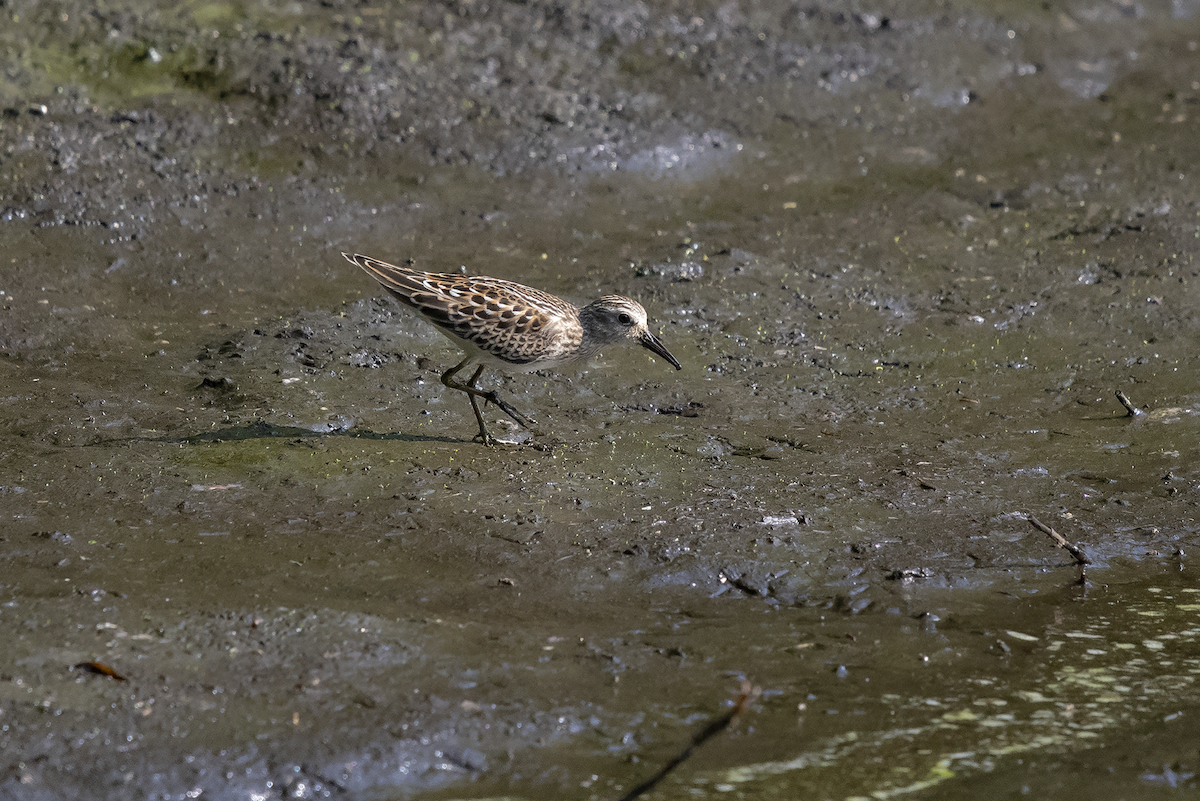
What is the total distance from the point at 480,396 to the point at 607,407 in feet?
2.49

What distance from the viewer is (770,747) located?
4.06 m

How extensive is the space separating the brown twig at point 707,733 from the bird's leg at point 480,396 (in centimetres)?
238

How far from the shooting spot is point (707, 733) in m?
4.07

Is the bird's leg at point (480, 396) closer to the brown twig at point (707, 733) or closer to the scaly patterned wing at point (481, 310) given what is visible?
the scaly patterned wing at point (481, 310)

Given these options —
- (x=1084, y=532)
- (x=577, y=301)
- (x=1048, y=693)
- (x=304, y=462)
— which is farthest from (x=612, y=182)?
(x=1048, y=693)

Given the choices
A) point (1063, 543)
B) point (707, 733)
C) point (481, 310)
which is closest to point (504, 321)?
point (481, 310)

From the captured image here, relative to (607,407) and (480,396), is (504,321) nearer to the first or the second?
(480,396)

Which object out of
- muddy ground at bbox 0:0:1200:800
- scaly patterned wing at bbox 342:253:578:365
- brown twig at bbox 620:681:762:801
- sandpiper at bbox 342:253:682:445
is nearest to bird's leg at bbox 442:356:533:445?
sandpiper at bbox 342:253:682:445

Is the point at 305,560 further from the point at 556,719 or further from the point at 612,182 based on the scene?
the point at 612,182

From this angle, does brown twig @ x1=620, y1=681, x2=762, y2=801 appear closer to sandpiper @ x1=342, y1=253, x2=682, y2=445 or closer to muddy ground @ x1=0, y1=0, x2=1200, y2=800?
muddy ground @ x1=0, y1=0, x2=1200, y2=800

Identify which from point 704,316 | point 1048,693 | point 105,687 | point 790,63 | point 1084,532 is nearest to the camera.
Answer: point 105,687

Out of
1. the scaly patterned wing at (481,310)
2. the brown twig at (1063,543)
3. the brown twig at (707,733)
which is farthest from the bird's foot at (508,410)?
the brown twig at (1063,543)

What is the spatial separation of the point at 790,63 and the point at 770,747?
7940mm

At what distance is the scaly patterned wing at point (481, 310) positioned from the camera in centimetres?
600
